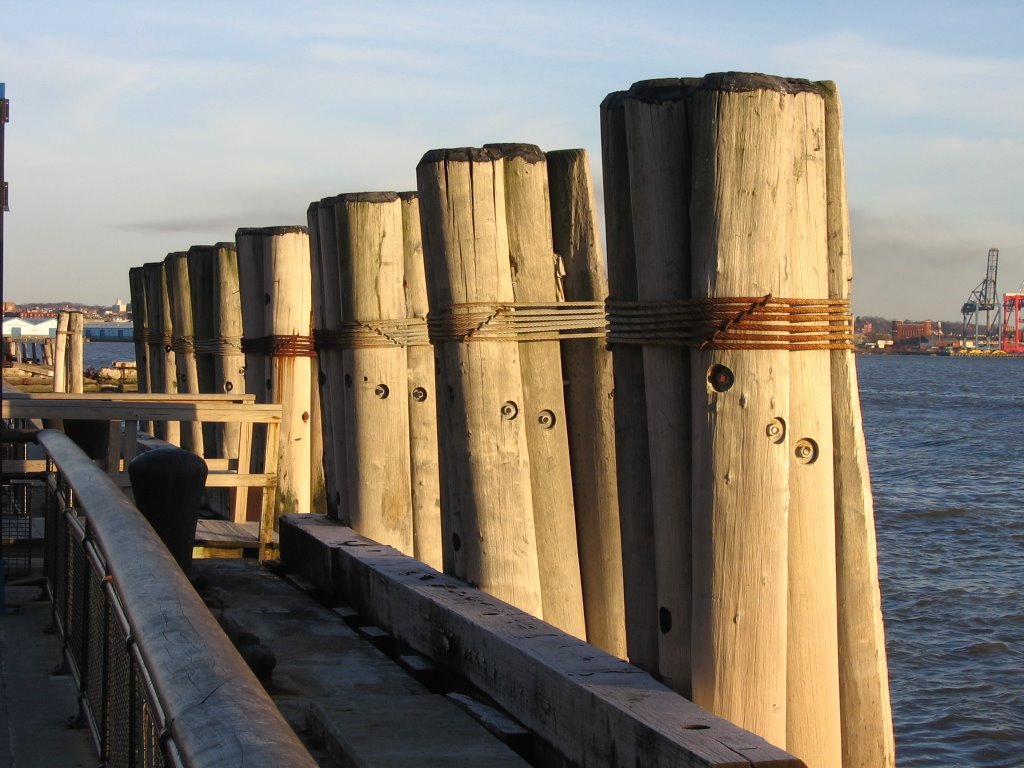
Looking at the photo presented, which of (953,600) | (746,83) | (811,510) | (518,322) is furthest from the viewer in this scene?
(953,600)

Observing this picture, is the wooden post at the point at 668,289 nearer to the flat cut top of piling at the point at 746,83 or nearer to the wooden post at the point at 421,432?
the flat cut top of piling at the point at 746,83

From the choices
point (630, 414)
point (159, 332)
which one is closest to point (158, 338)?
point (159, 332)

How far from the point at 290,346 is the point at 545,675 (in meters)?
6.79

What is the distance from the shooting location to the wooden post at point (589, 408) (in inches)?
276

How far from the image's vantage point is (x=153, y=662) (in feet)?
8.97

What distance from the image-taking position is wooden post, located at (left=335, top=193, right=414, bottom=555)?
842 centimetres

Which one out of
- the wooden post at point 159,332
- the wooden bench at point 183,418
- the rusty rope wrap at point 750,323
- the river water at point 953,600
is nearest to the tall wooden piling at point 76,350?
the wooden post at point 159,332

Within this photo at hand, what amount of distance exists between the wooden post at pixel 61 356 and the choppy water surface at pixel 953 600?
15009 millimetres

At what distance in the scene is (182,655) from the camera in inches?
105

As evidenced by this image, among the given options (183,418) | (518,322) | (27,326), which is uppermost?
(27,326)

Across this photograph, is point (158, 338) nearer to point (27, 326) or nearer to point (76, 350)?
point (76, 350)

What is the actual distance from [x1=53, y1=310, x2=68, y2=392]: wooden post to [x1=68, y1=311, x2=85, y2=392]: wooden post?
6.41 feet

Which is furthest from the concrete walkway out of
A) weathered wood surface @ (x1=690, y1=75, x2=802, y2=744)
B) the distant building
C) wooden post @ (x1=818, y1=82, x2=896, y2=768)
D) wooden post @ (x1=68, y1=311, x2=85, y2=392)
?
the distant building

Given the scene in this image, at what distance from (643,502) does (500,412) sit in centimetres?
141
